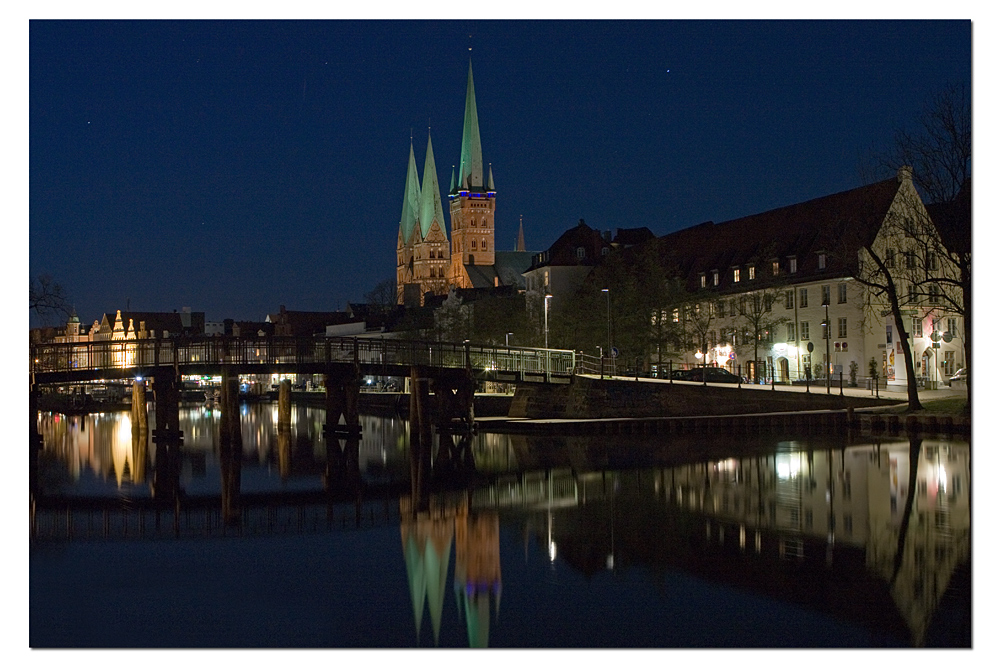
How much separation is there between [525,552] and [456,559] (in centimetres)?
142

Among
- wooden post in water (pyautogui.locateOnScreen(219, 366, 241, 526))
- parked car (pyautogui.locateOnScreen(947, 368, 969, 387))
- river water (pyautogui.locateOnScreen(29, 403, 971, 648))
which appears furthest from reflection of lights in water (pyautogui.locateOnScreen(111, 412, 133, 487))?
parked car (pyautogui.locateOnScreen(947, 368, 969, 387))

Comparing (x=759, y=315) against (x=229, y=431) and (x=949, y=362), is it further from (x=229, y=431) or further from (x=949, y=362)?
(x=229, y=431)

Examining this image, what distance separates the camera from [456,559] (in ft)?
→ 83.3

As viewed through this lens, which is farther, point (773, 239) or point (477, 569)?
point (773, 239)

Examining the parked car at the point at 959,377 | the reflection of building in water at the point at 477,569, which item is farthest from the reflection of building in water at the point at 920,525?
the parked car at the point at 959,377

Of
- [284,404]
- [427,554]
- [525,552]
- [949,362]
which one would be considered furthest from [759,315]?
[427,554]

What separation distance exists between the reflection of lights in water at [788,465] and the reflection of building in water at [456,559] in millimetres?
9729

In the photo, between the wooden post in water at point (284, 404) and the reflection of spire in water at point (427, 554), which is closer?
the reflection of spire in water at point (427, 554)

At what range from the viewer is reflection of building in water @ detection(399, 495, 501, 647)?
20.3 m

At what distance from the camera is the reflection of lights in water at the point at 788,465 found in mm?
37044

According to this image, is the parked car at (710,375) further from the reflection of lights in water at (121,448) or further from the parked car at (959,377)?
the reflection of lights in water at (121,448)

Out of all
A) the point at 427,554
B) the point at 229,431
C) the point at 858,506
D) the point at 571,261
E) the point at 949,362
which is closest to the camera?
the point at 427,554
